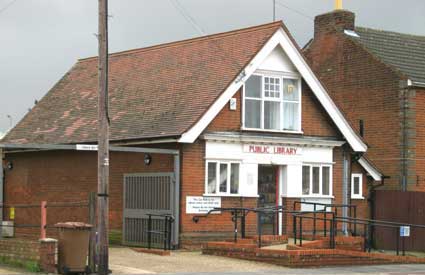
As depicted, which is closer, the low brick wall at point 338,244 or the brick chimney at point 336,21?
the low brick wall at point 338,244

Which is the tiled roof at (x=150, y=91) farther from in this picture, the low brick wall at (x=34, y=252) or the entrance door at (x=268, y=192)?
the low brick wall at (x=34, y=252)

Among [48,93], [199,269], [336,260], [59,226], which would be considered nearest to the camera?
[59,226]

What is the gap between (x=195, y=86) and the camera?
25.2 meters

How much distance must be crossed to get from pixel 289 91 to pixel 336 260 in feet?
23.1

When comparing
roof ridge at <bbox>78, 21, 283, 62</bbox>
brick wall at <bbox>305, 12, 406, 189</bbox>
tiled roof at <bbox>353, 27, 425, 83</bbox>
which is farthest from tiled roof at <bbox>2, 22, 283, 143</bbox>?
tiled roof at <bbox>353, 27, 425, 83</bbox>

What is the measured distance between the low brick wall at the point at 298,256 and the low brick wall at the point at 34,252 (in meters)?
5.75

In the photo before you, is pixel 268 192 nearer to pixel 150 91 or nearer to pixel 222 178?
pixel 222 178

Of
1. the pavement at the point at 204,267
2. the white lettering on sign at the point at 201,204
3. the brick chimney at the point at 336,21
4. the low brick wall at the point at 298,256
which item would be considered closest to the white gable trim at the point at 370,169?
the low brick wall at the point at 298,256

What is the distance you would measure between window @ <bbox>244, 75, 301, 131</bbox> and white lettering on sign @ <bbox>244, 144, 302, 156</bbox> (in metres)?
0.59

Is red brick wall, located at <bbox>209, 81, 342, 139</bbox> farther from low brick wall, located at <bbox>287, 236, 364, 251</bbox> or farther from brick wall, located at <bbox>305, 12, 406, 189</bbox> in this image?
low brick wall, located at <bbox>287, 236, 364, 251</bbox>

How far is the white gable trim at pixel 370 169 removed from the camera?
29.1m

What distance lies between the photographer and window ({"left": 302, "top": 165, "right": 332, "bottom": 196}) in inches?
1058

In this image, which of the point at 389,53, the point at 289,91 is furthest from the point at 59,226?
the point at 389,53

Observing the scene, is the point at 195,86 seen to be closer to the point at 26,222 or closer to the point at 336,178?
the point at 336,178
